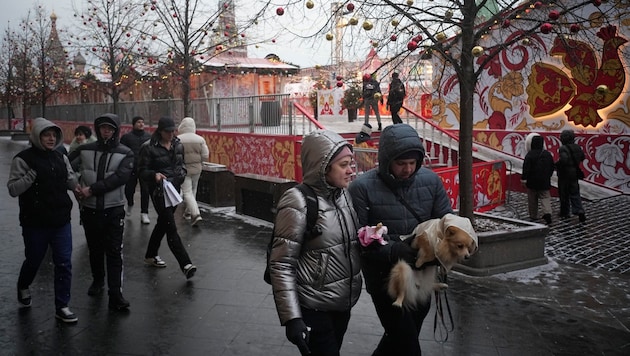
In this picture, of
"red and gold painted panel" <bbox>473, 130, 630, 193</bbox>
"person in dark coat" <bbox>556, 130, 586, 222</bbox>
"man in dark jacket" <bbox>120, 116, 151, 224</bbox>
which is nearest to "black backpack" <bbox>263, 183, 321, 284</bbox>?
"man in dark jacket" <bbox>120, 116, 151, 224</bbox>

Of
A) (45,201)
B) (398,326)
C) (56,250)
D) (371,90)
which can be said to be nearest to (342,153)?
(398,326)

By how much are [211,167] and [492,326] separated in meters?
7.91

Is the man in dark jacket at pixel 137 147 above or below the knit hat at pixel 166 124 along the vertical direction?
below

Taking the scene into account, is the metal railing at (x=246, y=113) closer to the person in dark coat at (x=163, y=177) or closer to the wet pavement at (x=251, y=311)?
the wet pavement at (x=251, y=311)

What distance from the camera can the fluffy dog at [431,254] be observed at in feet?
9.44

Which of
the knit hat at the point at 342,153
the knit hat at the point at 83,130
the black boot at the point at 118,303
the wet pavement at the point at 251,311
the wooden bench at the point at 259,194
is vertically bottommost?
the wet pavement at the point at 251,311

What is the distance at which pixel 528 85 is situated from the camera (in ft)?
49.1

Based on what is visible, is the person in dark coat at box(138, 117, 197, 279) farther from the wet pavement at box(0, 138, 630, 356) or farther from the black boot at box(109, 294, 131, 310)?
the black boot at box(109, 294, 131, 310)

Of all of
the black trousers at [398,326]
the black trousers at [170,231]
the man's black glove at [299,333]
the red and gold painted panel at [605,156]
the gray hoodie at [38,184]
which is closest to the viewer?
the man's black glove at [299,333]

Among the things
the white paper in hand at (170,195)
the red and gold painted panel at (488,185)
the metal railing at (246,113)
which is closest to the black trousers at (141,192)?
the white paper in hand at (170,195)

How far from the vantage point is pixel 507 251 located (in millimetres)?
7008

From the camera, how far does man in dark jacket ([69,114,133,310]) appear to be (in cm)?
535

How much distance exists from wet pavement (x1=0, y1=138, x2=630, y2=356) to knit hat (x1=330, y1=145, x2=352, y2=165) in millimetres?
2106

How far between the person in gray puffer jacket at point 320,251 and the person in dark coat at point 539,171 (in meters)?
7.81
